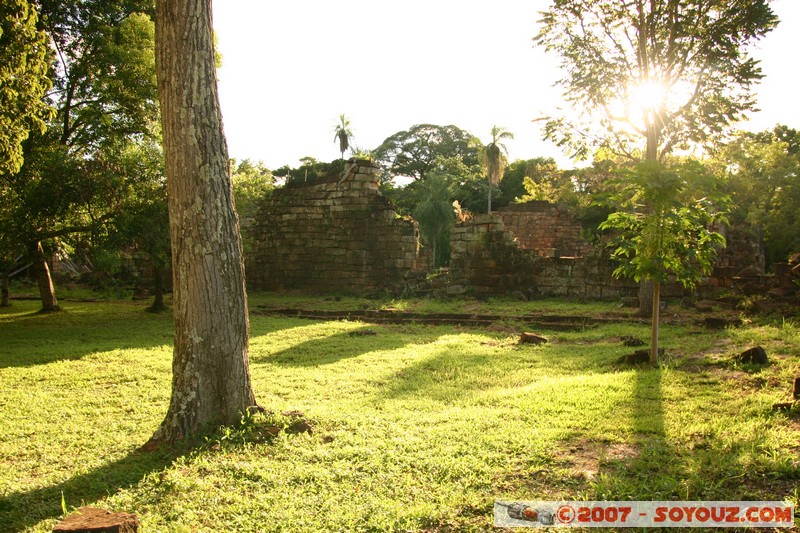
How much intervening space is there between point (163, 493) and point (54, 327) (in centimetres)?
935

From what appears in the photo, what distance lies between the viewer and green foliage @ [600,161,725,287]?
241 inches

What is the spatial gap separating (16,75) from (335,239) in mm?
10148

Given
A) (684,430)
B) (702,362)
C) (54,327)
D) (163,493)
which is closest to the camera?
(163,493)

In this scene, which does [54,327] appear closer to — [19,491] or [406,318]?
[406,318]

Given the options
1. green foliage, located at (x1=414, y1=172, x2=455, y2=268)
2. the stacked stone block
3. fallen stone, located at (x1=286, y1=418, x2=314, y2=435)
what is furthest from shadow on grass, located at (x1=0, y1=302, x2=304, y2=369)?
green foliage, located at (x1=414, y1=172, x2=455, y2=268)

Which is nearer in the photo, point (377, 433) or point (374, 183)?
point (377, 433)

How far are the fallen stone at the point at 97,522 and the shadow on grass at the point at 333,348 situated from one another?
490cm

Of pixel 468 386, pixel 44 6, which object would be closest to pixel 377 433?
pixel 468 386

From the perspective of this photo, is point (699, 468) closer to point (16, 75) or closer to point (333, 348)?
point (333, 348)

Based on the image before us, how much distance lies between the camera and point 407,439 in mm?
4414

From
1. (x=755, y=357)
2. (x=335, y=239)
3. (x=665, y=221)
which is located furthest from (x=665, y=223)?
(x=335, y=239)

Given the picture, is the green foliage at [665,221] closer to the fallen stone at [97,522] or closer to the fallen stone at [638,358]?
the fallen stone at [638,358]

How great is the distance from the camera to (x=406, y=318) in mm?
12445

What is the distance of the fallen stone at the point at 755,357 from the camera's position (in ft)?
20.9
